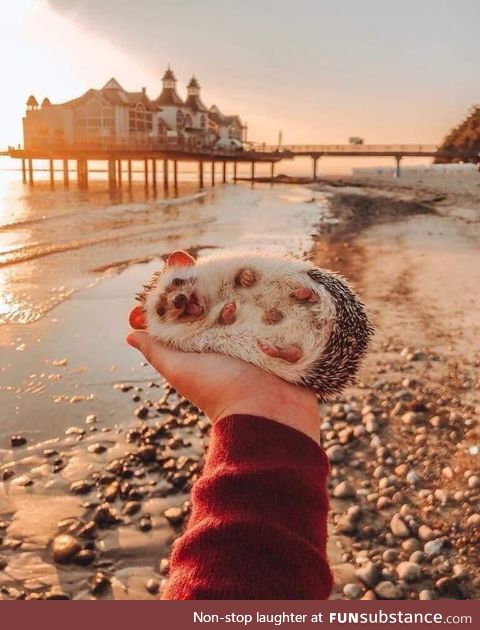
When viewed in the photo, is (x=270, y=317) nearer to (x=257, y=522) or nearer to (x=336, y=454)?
(x=257, y=522)

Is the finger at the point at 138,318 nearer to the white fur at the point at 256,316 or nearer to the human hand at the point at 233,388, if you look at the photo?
the white fur at the point at 256,316

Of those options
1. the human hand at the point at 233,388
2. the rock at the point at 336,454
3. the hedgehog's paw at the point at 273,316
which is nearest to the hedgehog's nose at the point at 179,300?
the human hand at the point at 233,388

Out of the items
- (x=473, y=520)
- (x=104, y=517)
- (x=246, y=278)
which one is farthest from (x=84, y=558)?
(x=473, y=520)

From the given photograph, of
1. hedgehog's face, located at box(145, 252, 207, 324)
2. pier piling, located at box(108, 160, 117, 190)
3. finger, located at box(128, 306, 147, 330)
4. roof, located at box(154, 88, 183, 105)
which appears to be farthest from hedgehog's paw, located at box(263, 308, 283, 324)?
roof, located at box(154, 88, 183, 105)

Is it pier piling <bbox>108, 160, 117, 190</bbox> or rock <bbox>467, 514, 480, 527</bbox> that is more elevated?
pier piling <bbox>108, 160, 117, 190</bbox>

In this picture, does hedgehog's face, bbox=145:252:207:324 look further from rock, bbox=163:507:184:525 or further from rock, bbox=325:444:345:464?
rock, bbox=325:444:345:464

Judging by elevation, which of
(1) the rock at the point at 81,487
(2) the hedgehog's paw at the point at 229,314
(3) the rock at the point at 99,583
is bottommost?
(3) the rock at the point at 99,583
